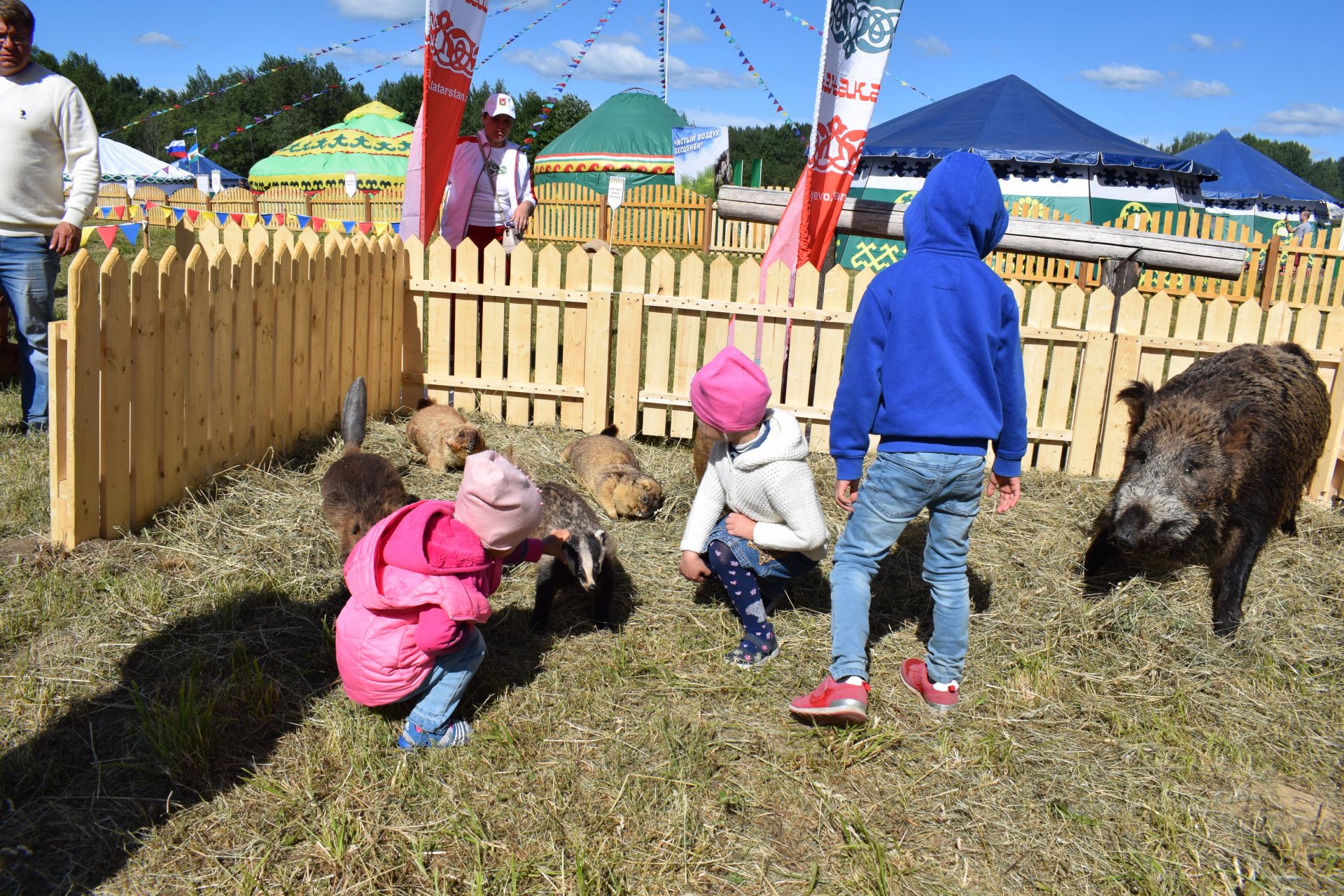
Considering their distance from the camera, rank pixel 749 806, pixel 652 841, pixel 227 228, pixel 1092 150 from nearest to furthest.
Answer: pixel 652 841 → pixel 749 806 → pixel 227 228 → pixel 1092 150

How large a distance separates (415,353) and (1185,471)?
5.73 meters

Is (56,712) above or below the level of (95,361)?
below

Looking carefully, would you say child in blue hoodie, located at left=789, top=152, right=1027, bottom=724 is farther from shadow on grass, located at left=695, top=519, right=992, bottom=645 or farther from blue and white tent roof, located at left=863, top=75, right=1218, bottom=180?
blue and white tent roof, located at left=863, top=75, right=1218, bottom=180

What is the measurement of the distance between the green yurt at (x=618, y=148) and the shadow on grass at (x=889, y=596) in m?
24.8

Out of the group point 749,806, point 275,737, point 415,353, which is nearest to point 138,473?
point 275,737

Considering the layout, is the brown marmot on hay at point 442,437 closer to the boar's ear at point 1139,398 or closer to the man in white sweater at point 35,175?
the man in white sweater at point 35,175

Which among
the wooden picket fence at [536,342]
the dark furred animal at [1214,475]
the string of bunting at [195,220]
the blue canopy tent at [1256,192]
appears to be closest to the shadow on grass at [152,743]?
the wooden picket fence at [536,342]

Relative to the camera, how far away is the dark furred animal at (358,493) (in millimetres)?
4574

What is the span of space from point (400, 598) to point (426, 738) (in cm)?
59

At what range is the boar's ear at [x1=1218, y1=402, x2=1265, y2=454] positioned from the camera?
4.52 m

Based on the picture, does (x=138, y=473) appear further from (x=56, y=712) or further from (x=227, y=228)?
(x=227, y=228)

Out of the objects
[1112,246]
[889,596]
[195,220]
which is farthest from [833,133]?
[195,220]

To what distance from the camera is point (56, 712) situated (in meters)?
3.15

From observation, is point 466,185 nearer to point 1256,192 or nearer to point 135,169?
point 1256,192
